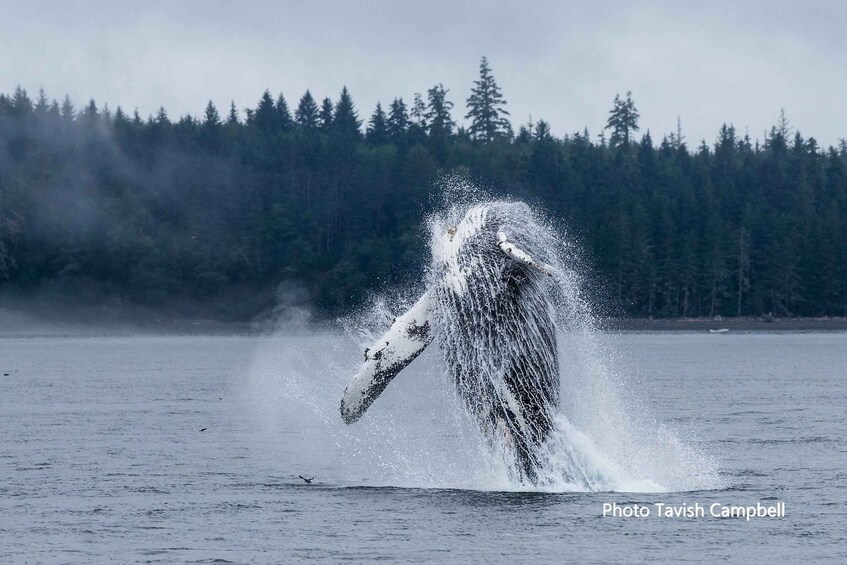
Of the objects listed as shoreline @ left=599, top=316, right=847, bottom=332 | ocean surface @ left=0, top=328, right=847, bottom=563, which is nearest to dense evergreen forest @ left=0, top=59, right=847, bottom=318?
shoreline @ left=599, top=316, right=847, bottom=332

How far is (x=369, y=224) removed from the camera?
16925cm

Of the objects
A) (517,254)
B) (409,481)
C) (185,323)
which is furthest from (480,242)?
(185,323)

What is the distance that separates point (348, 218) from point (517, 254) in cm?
14918

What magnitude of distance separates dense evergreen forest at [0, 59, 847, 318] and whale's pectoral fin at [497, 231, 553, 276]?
116504 mm

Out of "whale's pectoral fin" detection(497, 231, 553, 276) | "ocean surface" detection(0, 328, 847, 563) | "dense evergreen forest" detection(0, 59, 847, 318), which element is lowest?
"ocean surface" detection(0, 328, 847, 563)

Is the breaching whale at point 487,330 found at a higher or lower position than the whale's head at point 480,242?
lower

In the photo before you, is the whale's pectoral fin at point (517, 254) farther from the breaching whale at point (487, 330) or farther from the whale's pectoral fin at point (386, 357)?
the whale's pectoral fin at point (386, 357)

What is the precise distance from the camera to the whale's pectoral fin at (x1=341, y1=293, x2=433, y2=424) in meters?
22.6

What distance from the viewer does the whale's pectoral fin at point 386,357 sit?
2262 centimetres

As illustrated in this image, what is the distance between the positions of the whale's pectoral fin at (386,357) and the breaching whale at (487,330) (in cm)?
2

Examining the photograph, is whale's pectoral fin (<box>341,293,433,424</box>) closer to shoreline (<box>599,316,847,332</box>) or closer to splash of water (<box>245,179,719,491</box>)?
splash of water (<box>245,179,719,491</box>)

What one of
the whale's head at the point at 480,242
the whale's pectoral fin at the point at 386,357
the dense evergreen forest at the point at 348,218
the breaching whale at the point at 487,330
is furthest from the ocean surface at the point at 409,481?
the dense evergreen forest at the point at 348,218

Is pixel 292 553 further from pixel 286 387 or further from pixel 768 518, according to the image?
pixel 286 387

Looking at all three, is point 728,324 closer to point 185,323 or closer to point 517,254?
point 185,323
